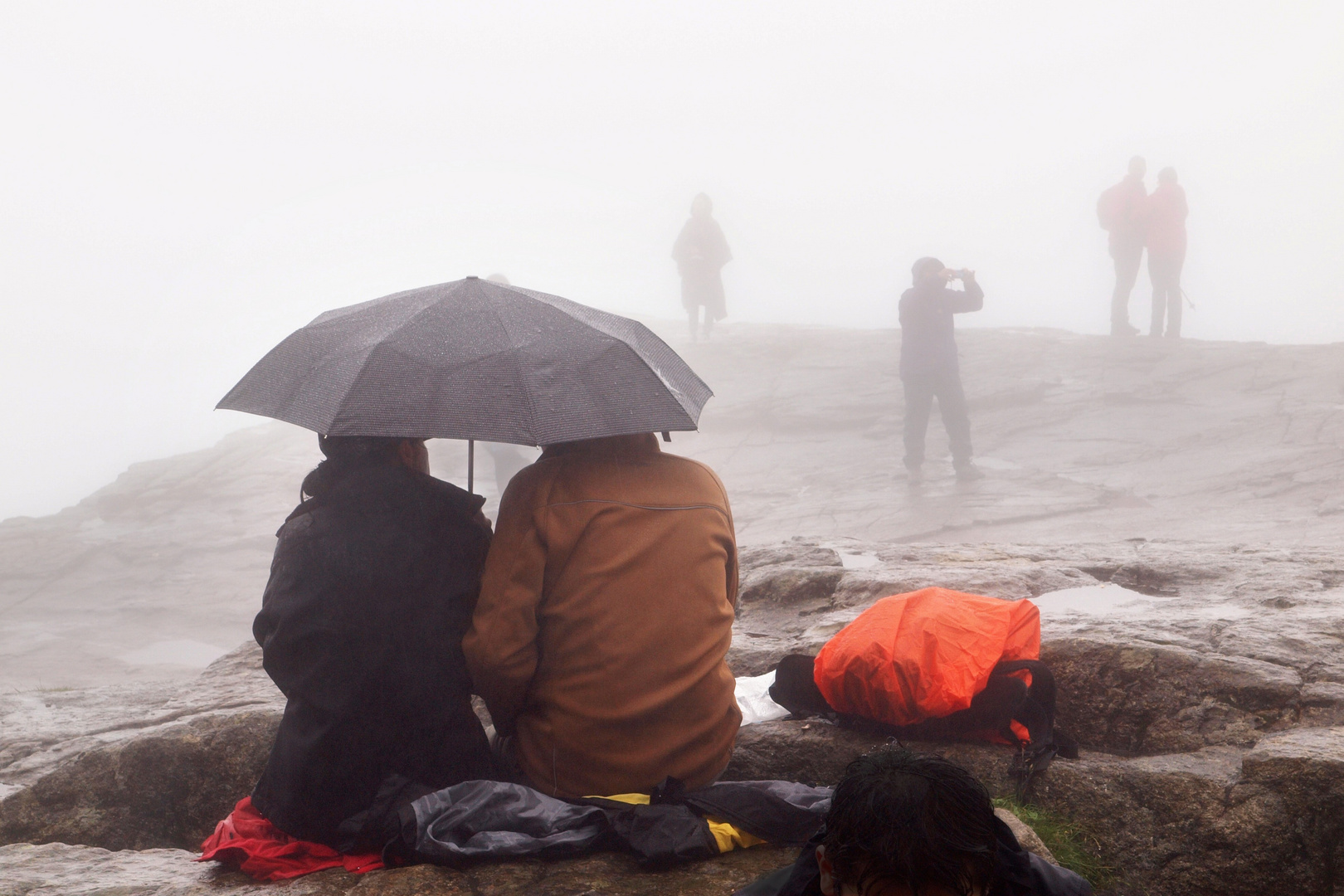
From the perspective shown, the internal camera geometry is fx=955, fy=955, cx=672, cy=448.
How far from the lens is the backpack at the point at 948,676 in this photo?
3.17 m

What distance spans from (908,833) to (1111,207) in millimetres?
14825

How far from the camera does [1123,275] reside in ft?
48.4

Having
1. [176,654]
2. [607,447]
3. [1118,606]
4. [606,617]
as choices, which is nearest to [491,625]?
[606,617]

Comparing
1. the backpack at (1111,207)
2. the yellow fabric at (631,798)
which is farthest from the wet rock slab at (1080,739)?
the backpack at (1111,207)

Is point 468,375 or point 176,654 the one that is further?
point 176,654

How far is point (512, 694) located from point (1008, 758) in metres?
1.68

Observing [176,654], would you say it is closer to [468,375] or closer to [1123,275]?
[468,375]

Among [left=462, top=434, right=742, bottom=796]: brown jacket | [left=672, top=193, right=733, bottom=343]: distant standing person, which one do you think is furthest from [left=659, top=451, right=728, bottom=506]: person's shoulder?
[left=672, top=193, right=733, bottom=343]: distant standing person

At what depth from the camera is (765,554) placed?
6.64m

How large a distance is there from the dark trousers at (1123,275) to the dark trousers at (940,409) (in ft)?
17.2

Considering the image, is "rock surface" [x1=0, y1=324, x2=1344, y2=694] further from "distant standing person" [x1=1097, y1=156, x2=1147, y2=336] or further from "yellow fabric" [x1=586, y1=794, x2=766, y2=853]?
"yellow fabric" [x1=586, y1=794, x2=766, y2=853]

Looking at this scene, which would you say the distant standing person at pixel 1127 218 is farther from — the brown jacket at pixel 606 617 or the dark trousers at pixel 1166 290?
the brown jacket at pixel 606 617

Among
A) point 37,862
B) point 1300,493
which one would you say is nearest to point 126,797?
point 37,862

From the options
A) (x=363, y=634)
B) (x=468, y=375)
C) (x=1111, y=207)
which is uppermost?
(x=1111, y=207)
